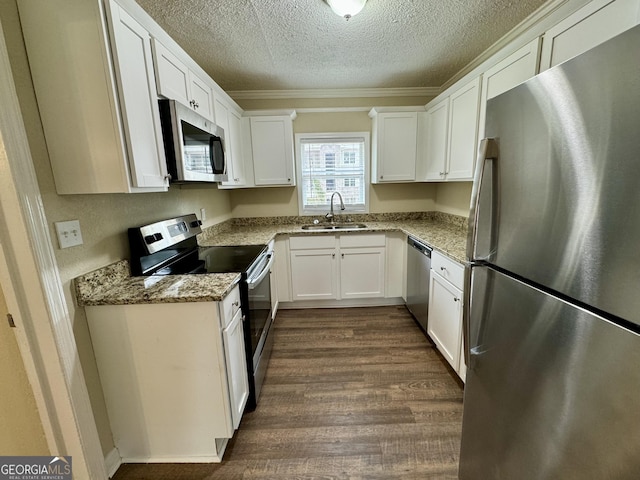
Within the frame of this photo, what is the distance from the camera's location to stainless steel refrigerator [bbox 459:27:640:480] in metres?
0.57

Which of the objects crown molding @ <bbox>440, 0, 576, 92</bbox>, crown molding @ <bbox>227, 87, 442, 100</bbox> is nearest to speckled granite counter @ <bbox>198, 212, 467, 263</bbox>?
crown molding @ <bbox>440, 0, 576, 92</bbox>

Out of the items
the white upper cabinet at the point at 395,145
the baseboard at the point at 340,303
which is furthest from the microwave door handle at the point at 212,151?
the white upper cabinet at the point at 395,145

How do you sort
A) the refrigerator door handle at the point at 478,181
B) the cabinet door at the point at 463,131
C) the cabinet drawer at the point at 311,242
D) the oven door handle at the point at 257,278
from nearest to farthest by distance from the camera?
the refrigerator door handle at the point at 478,181 → the oven door handle at the point at 257,278 → the cabinet door at the point at 463,131 → the cabinet drawer at the point at 311,242

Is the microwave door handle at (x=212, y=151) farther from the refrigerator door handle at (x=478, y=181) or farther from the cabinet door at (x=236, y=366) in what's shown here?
the refrigerator door handle at (x=478, y=181)

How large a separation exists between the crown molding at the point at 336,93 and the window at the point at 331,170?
429 millimetres

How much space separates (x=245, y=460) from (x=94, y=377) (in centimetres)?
84

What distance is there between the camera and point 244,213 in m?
3.31

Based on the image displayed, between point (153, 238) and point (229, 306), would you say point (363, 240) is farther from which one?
point (153, 238)

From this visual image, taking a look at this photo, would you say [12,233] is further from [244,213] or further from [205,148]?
[244,213]

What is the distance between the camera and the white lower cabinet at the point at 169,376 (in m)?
1.19

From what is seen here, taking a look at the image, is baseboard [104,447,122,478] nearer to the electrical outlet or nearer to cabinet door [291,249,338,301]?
the electrical outlet

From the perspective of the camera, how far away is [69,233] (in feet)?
3.62

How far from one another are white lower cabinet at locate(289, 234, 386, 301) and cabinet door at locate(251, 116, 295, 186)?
76 cm

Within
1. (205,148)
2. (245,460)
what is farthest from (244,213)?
(245,460)
